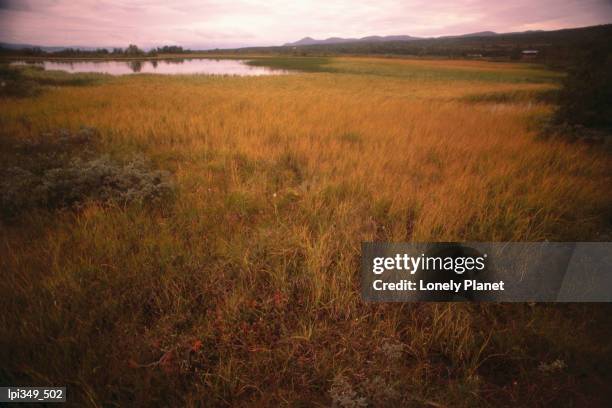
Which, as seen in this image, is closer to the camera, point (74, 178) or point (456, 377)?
point (456, 377)

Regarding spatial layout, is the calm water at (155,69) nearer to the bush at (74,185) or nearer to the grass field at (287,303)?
the bush at (74,185)

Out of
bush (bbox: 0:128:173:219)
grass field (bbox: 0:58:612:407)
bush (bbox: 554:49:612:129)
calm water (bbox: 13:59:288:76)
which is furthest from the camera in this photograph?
calm water (bbox: 13:59:288:76)

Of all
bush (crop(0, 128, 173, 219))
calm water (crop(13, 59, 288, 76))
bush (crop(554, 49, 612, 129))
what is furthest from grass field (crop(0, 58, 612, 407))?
calm water (crop(13, 59, 288, 76))

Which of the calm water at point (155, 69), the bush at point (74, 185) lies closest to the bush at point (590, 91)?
the bush at point (74, 185)

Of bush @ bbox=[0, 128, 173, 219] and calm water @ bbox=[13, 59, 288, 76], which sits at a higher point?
calm water @ bbox=[13, 59, 288, 76]

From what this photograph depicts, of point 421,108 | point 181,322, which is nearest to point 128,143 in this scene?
point 181,322

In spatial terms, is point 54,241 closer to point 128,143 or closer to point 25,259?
point 25,259

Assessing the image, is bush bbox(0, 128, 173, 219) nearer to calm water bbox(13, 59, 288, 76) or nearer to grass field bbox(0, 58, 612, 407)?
grass field bbox(0, 58, 612, 407)

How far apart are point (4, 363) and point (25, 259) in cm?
121

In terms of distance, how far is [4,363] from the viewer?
1785 mm

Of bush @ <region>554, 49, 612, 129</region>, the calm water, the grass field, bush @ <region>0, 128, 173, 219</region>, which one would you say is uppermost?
the calm water

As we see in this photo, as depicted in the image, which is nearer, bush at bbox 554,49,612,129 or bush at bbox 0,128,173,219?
bush at bbox 0,128,173,219

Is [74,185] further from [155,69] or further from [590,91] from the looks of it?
[155,69]

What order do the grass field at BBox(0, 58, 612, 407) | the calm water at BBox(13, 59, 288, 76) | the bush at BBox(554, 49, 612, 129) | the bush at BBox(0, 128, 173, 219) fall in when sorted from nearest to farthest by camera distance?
the grass field at BBox(0, 58, 612, 407) → the bush at BBox(0, 128, 173, 219) → the bush at BBox(554, 49, 612, 129) → the calm water at BBox(13, 59, 288, 76)
